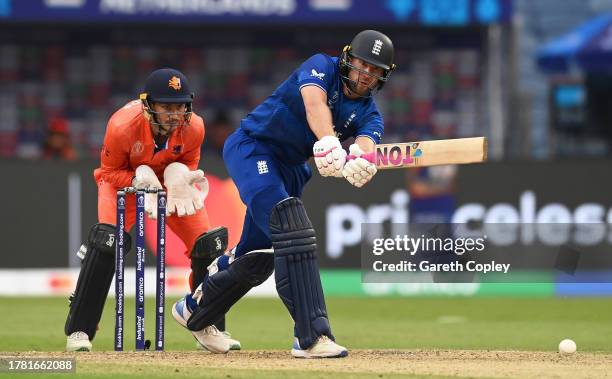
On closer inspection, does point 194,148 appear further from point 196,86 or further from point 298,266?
point 196,86

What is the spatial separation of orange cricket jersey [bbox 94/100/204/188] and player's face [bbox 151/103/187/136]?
10 centimetres

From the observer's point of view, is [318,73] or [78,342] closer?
[318,73]

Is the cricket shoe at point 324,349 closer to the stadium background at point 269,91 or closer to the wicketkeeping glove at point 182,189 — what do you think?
the wicketkeeping glove at point 182,189

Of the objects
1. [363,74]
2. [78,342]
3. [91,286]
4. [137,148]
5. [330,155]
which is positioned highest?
[363,74]

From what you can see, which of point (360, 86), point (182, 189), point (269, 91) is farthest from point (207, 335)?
point (269, 91)

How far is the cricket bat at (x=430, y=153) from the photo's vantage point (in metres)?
6.94

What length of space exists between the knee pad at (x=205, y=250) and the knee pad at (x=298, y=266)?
4.02 ft

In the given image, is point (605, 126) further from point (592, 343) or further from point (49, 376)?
point (49, 376)

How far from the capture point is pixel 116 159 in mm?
8234

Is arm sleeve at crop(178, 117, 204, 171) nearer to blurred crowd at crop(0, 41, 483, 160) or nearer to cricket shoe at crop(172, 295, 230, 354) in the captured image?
cricket shoe at crop(172, 295, 230, 354)

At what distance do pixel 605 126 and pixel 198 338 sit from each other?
1159 cm

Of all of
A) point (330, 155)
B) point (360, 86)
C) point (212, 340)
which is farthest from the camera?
point (212, 340)

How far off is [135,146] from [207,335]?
119 centimetres

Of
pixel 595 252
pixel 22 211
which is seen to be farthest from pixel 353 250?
pixel 22 211
